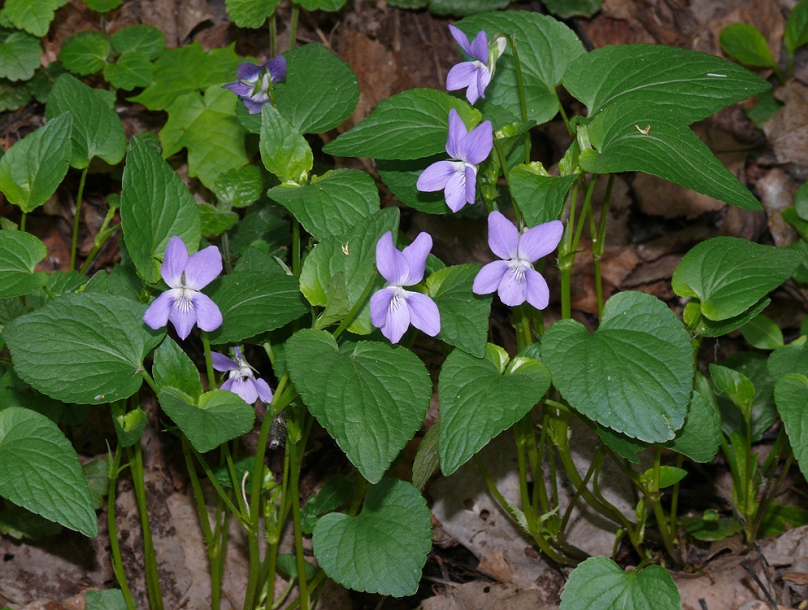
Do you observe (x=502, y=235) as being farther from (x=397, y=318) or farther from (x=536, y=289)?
(x=397, y=318)

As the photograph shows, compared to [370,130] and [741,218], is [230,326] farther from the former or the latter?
[741,218]

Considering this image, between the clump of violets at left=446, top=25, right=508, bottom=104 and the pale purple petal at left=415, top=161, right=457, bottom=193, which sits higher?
the clump of violets at left=446, top=25, right=508, bottom=104

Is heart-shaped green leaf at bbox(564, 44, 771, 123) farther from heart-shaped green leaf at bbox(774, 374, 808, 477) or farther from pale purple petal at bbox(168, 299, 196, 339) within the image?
pale purple petal at bbox(168, 299, 196, 339)

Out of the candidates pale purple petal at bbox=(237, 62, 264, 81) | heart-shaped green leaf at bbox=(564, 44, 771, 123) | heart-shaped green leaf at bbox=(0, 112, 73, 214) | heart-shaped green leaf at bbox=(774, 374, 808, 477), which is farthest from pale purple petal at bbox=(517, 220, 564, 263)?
heart-shaped green leaf at bbox=(0, 112, 73, 214)

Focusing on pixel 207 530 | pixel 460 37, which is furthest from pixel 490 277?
pixel 207 530

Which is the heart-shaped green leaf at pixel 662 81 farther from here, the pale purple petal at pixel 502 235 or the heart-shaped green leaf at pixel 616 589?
the heart-shaped green leaf at pixel 616 589

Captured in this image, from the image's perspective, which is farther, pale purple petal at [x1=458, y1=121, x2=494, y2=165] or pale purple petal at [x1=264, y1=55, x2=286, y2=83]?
pale purple petal at [x1=264, y1=55, x2=286, y2=83]

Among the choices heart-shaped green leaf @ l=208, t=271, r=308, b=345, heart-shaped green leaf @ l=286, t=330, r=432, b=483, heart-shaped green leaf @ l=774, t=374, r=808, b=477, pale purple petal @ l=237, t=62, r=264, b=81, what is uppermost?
pale purple petal @ l=237, t=62, r=264, b=81
